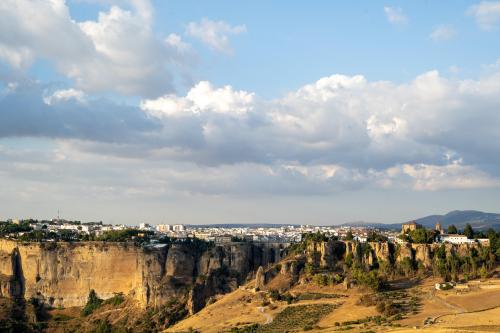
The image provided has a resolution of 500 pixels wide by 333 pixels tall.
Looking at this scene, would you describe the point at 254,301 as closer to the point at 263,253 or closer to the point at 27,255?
the point at 263,253

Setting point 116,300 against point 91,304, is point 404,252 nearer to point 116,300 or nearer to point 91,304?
point 116,300

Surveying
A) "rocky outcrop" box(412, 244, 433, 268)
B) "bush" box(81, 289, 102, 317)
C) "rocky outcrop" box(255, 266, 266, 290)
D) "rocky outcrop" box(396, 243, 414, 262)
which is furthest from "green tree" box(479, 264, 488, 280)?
"bush" box(81, 289, 102, 317)

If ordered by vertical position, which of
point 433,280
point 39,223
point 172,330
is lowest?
point 172,330

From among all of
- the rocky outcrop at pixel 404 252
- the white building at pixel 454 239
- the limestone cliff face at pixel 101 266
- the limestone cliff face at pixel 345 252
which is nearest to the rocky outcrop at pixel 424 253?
the rocky outcrop at pixel 404 252

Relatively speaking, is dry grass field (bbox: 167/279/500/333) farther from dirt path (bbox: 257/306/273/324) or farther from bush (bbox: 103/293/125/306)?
bush (bbox: 103/293/125/306)

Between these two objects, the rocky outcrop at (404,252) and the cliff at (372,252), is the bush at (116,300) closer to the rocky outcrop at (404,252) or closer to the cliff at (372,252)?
the cliff at (372,252)

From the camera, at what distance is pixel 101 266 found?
108 m

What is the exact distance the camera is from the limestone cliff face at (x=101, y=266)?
4178 inches

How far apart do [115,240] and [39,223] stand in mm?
43665

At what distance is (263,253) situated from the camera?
112 m

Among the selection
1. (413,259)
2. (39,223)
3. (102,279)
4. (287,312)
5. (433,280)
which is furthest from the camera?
(39,223)

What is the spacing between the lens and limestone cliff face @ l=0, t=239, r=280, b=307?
106125mm

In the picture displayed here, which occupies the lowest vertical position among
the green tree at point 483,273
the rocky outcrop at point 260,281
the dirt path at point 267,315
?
the dirt path at point 267,315

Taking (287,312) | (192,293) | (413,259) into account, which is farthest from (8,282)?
(413,259)
